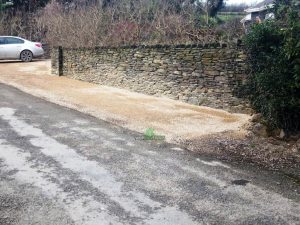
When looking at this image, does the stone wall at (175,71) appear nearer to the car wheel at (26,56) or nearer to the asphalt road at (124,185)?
the asphalt road at (124,185)

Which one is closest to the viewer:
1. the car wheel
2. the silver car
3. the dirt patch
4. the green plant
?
the green plant

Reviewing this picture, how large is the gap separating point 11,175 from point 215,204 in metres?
2.75

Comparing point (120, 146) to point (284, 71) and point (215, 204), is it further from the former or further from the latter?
point (284, 71)

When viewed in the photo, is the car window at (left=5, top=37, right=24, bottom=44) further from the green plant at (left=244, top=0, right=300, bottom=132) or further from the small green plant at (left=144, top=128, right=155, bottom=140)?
the green plant at (left=244, top=0, right=300, bottom=132)

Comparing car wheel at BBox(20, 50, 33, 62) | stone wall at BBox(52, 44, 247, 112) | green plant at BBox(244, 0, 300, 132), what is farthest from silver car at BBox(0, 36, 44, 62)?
green plant at BBox(244, 0, 300, 132)

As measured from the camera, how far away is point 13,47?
21.4 meters

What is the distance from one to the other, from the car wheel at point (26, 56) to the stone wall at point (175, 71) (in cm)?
663

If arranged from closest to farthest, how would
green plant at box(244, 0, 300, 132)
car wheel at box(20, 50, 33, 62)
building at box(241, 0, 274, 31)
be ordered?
green plant at box(244, 0, 300, 132) → building at box(241, 0, 274, 31) → car wheel at box(20, 50, 33, 62)

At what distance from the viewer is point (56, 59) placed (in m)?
17.8

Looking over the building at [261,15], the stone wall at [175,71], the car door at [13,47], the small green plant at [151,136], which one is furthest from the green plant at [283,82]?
the car door at [13,47]

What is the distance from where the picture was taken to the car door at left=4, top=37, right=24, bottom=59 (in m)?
21.2

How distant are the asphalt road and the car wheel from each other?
15.1 meters

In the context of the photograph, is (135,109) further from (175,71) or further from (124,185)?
(124,185)

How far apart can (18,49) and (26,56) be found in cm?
63
